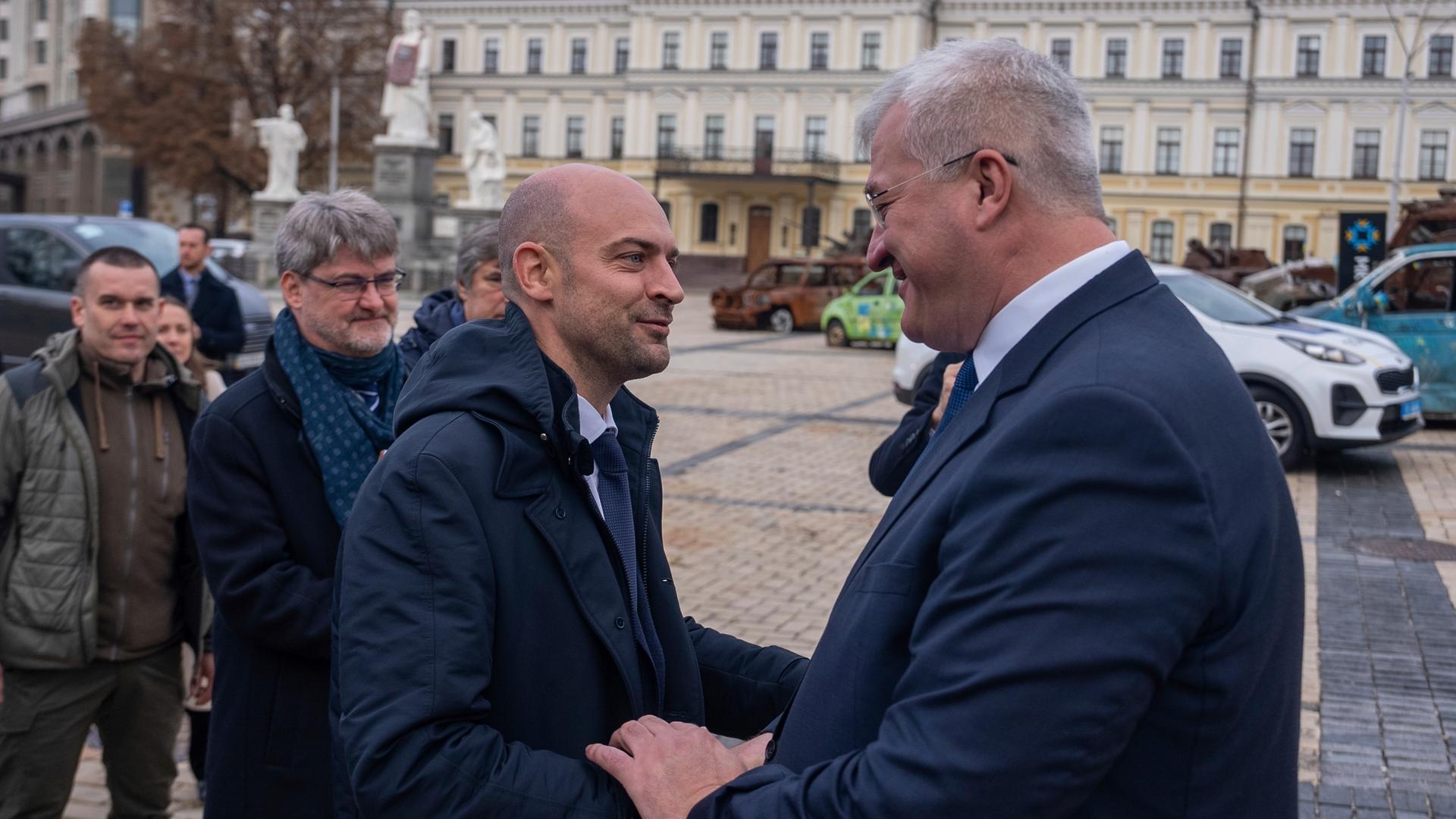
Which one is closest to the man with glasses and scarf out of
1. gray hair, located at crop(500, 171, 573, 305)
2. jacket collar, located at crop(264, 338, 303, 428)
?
jacket collar, located at crop(264, 338, 303, 428)

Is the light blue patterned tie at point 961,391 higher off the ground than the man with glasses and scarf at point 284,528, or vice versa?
the light blue patterned tie at point 961,391

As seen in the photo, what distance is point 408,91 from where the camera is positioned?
3688 centimetres

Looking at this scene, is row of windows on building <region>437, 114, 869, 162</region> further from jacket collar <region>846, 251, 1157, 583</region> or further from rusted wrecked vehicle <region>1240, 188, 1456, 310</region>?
jacket collar <region>846, 251, 1157, 583</region>

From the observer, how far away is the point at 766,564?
8.42 metres

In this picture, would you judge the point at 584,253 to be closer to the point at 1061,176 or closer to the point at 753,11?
the point at 1061,176

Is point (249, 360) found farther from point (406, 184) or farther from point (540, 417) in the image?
point (406, 184)

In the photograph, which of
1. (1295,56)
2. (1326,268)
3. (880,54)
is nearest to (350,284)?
(1326,268)

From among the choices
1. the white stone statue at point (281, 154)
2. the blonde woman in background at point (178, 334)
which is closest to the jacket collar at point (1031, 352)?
the blonde woman in background at point (178, 334)

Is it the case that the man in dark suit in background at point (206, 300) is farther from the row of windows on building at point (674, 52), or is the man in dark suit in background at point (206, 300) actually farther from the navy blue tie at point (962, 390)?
the row of windows on building at point (674, 52)

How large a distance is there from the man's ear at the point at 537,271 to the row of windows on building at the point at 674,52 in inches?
2549

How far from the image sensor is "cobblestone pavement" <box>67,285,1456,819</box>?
205 inches

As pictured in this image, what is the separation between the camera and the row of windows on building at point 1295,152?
58219mm

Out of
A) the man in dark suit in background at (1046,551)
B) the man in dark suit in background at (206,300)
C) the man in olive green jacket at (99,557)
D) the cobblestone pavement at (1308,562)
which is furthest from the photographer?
the man in dark suit in background at (206,300)

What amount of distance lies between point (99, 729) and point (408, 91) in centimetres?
3456
